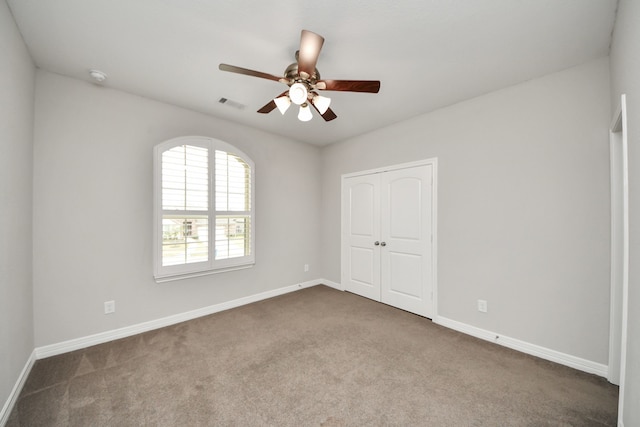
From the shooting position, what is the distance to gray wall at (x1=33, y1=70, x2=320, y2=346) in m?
2.23

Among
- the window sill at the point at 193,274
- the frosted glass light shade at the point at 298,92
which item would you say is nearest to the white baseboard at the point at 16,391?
the window sill at the point at 193,274

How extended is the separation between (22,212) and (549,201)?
14.6ft

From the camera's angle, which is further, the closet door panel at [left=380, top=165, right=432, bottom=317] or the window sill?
the closet door panel at [left=380, top=165, right=432, bottom=317]

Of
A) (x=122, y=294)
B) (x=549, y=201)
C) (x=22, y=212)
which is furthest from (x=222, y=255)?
(x=549, y=201)

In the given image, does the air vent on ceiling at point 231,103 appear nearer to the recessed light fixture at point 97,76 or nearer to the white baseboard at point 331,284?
the recessed light fixture at point 97,76

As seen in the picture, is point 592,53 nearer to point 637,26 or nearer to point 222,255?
point 637,26

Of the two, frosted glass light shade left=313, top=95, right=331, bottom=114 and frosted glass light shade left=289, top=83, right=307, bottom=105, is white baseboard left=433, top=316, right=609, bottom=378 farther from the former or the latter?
frosted glass light shade left=289, top=83, right=307, bottom=105

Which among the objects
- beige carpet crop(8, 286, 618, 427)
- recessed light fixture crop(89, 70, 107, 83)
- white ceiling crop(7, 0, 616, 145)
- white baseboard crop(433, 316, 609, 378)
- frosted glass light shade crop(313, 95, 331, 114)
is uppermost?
white ceiling crop(7, 0, 616, 145)

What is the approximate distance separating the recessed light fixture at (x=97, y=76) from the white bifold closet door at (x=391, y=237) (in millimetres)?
3190

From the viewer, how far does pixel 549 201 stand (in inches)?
88.0

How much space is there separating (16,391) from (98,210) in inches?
58.5

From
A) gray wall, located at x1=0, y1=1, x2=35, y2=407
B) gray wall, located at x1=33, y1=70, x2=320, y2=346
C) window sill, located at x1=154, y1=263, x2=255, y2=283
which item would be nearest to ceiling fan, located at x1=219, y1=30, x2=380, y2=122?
gray wall, located at x1=0, y1=1, x2=35, y2=407

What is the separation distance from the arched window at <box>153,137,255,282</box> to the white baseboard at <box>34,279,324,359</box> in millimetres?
485

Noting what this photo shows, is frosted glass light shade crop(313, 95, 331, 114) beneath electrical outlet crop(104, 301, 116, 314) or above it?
above
